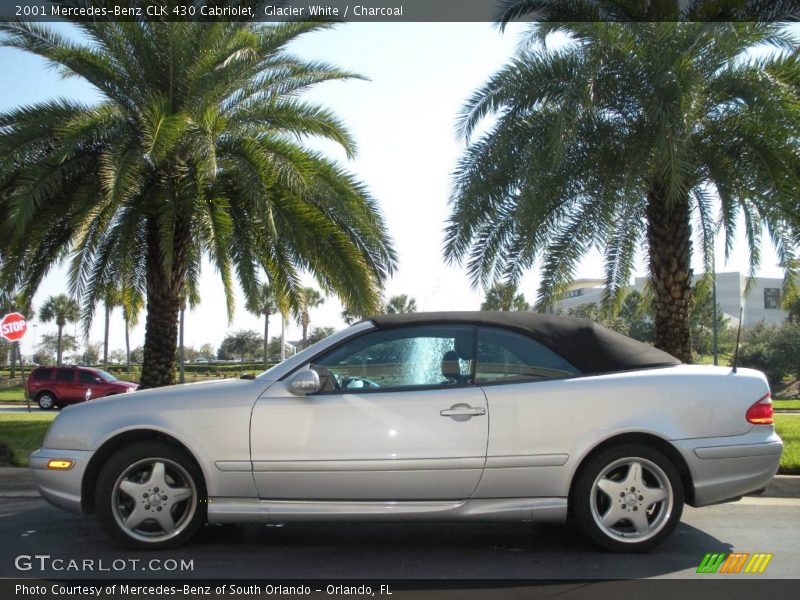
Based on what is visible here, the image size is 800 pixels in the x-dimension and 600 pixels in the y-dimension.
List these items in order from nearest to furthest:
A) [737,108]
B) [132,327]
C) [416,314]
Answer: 1. [416,314]
2. [737,108]
3. [132,327]

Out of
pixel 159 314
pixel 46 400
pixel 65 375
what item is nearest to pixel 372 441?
pixel 159 314

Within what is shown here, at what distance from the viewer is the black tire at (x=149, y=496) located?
5023mm

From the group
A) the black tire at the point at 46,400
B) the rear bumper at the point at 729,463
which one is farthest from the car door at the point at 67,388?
the rear bumper at the point at 729,463

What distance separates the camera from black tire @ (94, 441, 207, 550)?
5023 mm

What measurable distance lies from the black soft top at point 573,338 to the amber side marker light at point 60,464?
2.18 metres

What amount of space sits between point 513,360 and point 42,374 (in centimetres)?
2554

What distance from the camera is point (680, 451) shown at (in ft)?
16.5

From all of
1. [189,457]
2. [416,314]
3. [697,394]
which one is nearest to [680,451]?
[697,394]

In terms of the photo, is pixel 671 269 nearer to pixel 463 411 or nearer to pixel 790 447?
pixel 790 447

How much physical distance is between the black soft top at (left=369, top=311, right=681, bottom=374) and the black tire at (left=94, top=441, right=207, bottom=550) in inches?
62.1

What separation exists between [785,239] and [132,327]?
11927 mm

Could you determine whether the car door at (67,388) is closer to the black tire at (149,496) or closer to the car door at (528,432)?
the black tire at (149,496)

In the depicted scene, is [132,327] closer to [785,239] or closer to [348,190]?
[348,190]

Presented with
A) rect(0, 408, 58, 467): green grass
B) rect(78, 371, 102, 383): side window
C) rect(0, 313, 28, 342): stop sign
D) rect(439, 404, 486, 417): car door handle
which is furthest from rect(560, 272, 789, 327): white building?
rect(439, 404, 486, 417): car door handle
